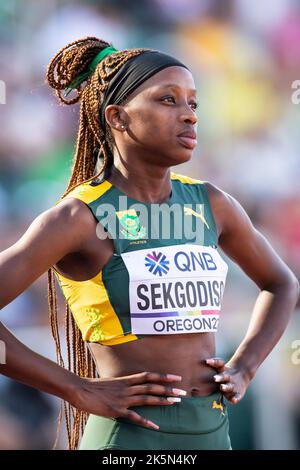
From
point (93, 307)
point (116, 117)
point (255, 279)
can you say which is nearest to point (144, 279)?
point (93, 307)

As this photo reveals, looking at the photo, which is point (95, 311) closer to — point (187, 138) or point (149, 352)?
point (149, 352)

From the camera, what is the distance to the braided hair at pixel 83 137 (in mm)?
2812

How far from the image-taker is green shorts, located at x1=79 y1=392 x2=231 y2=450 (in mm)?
2426

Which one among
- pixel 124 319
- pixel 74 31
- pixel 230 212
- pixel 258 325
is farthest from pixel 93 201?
pixel 74 31

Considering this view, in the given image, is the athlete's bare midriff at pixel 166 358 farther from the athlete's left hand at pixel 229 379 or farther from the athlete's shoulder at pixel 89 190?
the athlete's shoulder at pixel 89 190

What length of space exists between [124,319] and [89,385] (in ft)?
0.75

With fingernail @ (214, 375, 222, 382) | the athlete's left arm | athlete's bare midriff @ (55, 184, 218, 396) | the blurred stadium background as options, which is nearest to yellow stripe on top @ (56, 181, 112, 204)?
athlete's bare midriff @ (55, 184, 218, 396)

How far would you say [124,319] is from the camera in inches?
97.7

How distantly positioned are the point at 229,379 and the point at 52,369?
591mm

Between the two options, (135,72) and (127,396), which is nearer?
(127,396)

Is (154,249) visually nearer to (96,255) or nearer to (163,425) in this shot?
(96,255)

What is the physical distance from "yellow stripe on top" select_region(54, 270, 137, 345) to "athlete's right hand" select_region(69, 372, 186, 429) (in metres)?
0.14

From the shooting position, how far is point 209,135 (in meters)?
5.75

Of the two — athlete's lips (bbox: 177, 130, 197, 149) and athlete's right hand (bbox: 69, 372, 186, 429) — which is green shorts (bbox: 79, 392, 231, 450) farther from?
athlete's lips (bbox: 177, 130, 197, 149)
